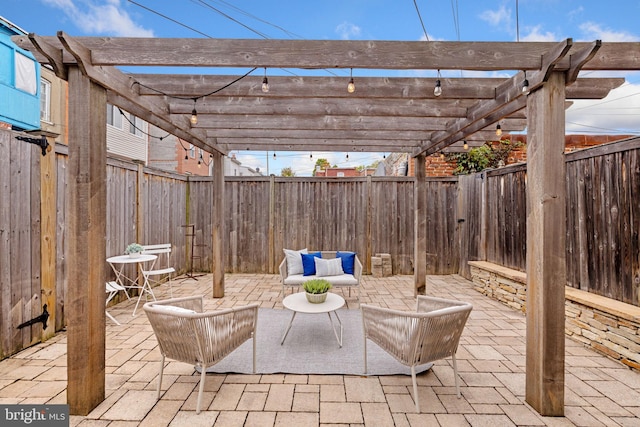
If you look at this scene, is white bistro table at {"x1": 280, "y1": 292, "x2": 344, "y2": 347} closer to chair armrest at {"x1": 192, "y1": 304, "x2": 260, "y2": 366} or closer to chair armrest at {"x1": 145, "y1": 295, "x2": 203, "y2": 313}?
chair armrest at {"x1": 192, "y1": 304, "x2": 260, "y2": 366}

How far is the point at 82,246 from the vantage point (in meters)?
2.00

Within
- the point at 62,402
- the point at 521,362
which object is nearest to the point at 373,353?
the point at 521,362

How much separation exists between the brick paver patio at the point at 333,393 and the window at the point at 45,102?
6.92 m

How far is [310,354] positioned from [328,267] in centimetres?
181

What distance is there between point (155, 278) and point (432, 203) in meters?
5.73

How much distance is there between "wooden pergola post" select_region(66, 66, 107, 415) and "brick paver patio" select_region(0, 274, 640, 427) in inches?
9.8

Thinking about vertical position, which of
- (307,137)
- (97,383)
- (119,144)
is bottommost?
(97,383)

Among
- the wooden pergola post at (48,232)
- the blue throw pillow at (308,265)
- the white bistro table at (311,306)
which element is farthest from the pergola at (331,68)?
the blue throw pillow at (308,265)

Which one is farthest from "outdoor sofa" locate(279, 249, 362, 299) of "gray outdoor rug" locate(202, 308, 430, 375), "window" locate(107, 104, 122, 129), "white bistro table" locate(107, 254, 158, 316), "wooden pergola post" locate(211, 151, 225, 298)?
"window" locate(107, 104, 122, 129)

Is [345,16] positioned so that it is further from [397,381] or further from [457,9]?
[397,381]

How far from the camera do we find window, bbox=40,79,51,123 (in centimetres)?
720

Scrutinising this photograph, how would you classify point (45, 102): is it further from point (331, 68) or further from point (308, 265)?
point (331, 68)

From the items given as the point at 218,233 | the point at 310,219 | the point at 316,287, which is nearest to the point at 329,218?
the point at 310,219

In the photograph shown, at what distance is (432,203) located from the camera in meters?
6.29
